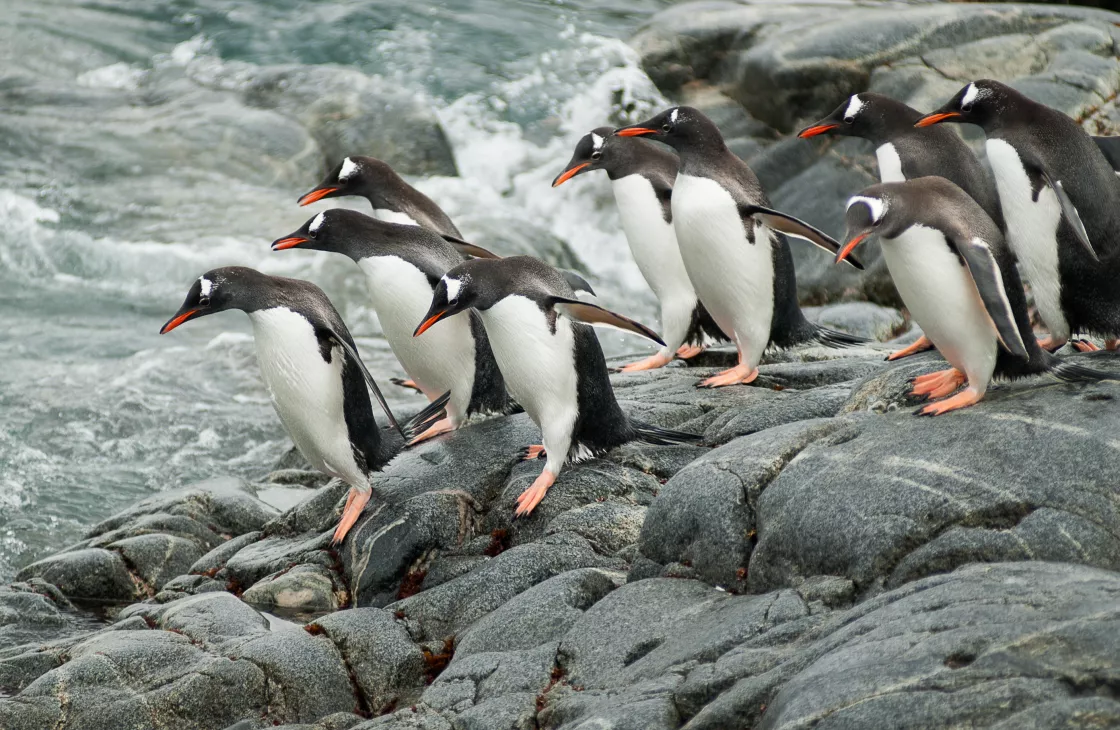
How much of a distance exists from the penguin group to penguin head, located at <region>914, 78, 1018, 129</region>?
0.03ft

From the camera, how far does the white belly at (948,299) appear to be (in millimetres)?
4926

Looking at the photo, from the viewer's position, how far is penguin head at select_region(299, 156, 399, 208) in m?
7.48

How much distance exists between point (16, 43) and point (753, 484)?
56.8ft

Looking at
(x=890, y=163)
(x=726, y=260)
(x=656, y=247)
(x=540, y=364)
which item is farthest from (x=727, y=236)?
(x=540, y=364)

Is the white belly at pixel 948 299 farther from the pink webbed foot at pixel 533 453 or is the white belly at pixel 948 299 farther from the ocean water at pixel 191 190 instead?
the ocean water at pixel 191 190

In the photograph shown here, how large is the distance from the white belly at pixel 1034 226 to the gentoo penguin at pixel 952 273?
1.99 ft

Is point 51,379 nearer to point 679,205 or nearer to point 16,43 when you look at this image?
point 679,205

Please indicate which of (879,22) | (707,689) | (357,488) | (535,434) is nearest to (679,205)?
(535,434)

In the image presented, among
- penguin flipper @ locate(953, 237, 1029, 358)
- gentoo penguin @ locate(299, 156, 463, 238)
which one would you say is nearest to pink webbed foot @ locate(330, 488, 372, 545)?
gentoo penguin @ locate(299, 156, 463, 238)

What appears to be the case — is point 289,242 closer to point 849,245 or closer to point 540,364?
point 540,364

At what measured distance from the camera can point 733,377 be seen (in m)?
7.15

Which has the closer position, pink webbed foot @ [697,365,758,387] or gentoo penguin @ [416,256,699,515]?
gentoo penguin @ [416,256,699,515]

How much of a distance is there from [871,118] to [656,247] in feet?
5.58

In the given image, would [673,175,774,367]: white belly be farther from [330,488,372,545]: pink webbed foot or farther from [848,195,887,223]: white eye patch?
[330,488,372,545]: pink webbed foot
